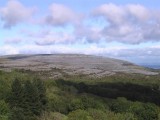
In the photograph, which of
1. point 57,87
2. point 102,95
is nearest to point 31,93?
point 57,87

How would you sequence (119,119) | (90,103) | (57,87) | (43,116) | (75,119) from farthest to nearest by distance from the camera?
(57,87)
(90,103)
(43,116)
(119,119)
(75,119)

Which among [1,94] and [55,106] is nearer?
[1,94]

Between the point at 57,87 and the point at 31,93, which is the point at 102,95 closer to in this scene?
the point at 57,87

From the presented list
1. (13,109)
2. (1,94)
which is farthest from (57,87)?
(13,109)

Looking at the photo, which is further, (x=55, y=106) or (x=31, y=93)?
(x=55, y=106)

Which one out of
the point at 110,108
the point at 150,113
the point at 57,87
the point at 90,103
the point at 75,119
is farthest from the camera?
the point at 57,87

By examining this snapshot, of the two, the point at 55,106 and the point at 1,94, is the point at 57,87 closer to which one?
the point at 55,106

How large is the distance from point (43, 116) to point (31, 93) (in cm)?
826

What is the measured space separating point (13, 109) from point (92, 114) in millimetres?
20088

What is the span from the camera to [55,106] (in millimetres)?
123250

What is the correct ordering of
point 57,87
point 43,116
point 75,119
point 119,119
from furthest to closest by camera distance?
point 57,87, point 43,116, point 119,119, point 75,119

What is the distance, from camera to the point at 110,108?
413 ft

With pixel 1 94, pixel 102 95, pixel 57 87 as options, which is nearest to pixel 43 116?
pixel 1 94

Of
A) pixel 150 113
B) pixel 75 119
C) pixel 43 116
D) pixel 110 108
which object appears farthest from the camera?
pixel 110 108
